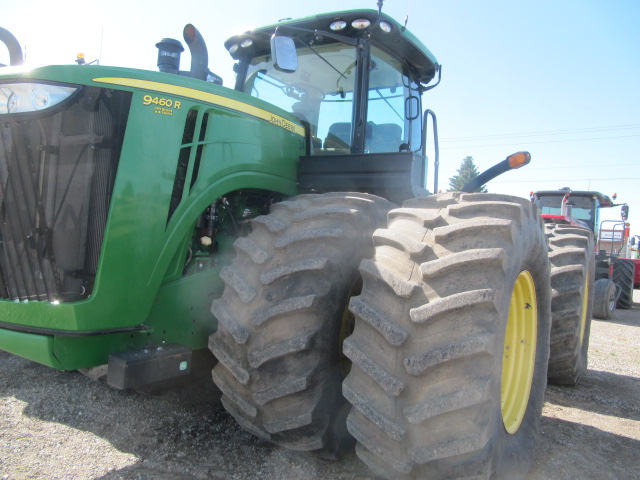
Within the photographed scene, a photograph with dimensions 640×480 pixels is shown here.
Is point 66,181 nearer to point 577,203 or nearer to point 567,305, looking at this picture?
point 567,305

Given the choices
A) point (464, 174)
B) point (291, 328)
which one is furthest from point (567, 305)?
point (464, 174)

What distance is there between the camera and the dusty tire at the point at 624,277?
12.2m

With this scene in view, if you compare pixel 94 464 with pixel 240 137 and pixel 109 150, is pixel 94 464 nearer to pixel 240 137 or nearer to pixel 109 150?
pixel 109 150

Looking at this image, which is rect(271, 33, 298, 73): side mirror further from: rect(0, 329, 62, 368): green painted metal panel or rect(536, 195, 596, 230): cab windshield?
rect(536, 195, 596, 230): cab windshield

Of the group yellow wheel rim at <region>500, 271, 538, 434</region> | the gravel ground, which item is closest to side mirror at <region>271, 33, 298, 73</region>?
yellow wheel rim at <region>500, 271, 538, 434</region>

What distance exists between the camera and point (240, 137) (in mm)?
3053

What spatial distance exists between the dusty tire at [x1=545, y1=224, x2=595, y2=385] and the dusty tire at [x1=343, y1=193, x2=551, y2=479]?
198 centimetres

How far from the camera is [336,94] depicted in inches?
151

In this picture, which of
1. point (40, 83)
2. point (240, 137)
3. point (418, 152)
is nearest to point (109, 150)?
point (40, 83)

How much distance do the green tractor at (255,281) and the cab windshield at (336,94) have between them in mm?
803

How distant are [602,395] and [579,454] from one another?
1.51 m

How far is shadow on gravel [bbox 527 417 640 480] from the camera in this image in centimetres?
289

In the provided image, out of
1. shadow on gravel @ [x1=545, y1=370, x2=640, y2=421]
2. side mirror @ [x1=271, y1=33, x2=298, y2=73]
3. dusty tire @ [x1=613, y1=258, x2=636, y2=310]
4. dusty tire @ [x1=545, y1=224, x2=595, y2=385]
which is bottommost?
A: dusty tire @ [x1=613, y1=258, x2=636, y2=310]

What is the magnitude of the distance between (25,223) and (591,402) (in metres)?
4.19
